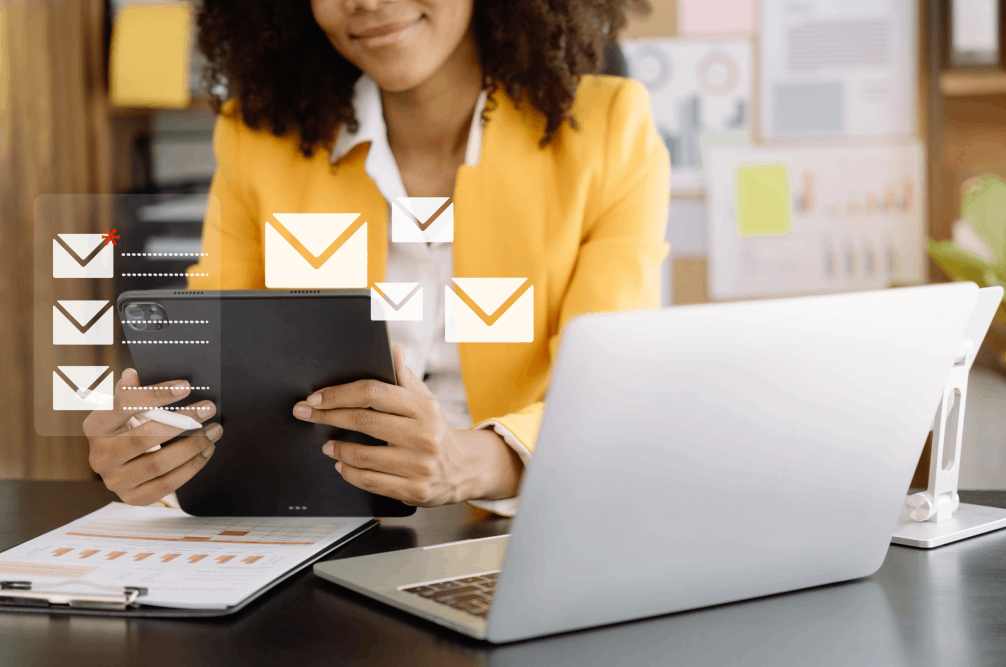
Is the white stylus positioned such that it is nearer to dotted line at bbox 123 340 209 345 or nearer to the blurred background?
dotted line at bbox 123 340 209 345

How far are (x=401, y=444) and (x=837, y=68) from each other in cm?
168

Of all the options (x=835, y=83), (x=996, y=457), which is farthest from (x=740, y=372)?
(x=835, y=83)

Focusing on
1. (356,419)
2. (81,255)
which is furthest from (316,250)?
(356,419)

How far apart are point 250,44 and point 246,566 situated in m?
0.87

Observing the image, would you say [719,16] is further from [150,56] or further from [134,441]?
[134,441]

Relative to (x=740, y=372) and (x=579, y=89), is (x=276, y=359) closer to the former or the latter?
(x=740, y=372)

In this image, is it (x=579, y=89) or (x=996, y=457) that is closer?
(x=579, y=89)

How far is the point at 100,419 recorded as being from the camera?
74 cm

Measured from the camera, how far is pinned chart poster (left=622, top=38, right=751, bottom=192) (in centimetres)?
199

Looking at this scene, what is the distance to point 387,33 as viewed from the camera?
1.06m

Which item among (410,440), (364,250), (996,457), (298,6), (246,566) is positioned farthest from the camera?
(996,457)

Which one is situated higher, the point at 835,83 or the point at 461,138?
the point at 835,83

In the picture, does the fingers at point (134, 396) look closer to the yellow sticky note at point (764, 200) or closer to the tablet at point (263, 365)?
the tablet at point (263, 365)

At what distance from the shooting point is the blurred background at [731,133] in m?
1.86
